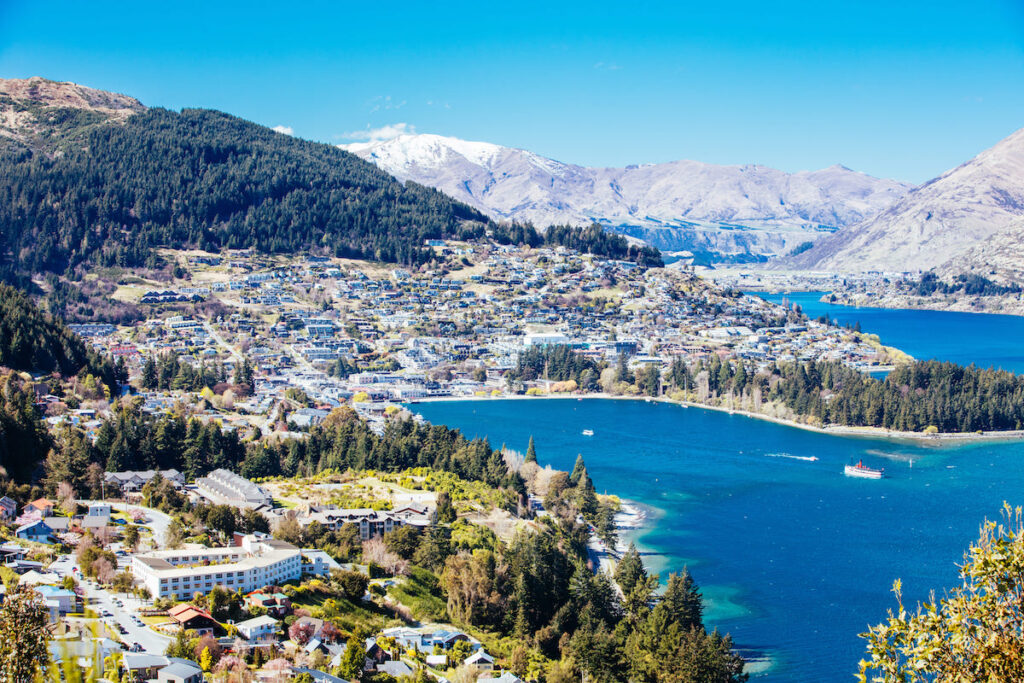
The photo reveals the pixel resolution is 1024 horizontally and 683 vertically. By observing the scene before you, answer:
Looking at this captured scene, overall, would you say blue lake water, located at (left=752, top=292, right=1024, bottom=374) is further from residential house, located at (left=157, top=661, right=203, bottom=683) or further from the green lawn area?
residential house, located at (left=157, top=661, right=203, bottom=683)

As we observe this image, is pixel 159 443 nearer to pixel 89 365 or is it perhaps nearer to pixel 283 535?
pixel 283 535

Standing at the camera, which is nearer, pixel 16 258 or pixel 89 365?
pixel 89 365

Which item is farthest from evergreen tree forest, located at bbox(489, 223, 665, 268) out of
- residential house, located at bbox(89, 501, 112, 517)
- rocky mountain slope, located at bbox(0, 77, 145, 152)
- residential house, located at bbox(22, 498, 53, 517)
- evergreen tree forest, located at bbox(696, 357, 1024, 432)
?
residential house, located at bbox(22, 498, 53, 517)

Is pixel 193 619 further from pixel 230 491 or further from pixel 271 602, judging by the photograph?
pixel 230 491

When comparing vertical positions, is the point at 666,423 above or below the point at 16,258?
below

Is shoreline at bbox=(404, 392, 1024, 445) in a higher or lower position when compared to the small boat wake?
higher

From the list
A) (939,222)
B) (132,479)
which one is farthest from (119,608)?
(939,222)

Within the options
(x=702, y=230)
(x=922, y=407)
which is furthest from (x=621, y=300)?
(x=702, y=230)

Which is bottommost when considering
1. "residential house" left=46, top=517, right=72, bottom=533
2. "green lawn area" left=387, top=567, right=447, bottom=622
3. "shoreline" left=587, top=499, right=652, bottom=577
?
"shoreline" left=587, top=499, right=652, bottom=577
